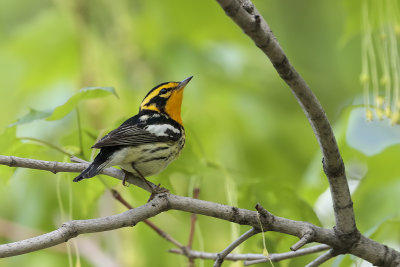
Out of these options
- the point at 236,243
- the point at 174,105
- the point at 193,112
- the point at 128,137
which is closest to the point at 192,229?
the point at 128,137

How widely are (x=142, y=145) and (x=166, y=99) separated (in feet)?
2.25

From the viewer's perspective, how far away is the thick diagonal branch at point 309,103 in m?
1.37

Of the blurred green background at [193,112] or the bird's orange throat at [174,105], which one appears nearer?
the blurred green background at [193,112]

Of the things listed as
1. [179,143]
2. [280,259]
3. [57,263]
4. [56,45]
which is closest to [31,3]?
[56,45]

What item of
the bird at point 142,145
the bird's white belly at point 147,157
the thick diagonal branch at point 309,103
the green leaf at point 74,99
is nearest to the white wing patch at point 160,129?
the bird at point 142,145

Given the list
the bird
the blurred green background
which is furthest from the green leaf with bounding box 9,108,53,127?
the bird

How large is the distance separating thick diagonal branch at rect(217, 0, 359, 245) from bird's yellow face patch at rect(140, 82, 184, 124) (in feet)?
4.63

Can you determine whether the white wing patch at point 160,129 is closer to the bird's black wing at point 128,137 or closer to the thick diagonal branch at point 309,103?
the bird's black wing at point 128,137

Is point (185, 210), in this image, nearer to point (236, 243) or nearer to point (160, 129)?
point (236, 243)

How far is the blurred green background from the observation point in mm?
2594

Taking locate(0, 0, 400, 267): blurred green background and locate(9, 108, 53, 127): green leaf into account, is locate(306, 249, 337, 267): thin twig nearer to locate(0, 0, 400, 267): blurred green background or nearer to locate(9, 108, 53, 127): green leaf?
locate(0, 0, 400, 267): blurred green background

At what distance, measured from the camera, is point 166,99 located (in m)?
3.25

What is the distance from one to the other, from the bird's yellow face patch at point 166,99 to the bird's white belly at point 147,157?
0.61 m

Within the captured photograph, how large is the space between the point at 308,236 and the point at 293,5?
106 inches
